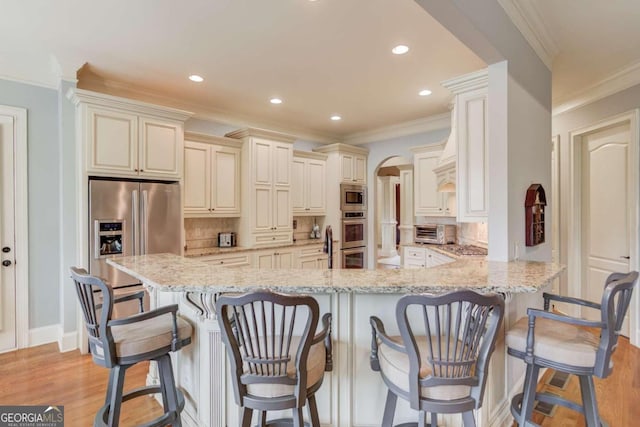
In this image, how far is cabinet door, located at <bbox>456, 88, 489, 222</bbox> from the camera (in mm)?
2674

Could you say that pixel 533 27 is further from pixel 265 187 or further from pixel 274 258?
pixel 274 258

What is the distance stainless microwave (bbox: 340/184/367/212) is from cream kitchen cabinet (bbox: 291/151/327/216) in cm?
32

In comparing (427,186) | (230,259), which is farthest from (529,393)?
(427,186)

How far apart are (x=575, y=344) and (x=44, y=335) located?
14.8 ft

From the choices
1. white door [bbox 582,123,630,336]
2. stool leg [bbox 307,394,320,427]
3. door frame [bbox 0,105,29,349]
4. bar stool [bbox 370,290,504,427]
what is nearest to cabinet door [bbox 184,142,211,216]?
door frame [bbox 0,105,29,349]

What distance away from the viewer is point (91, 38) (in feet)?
9.43

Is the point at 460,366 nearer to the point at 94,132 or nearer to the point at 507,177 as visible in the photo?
the point at 507,177

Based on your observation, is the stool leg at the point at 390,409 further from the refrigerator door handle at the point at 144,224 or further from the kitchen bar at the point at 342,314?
the refrigerator door handle at the point at 144,224

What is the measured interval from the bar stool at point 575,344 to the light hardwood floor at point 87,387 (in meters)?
0.49

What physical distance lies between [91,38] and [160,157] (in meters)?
1.26

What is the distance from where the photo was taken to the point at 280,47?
3.02m

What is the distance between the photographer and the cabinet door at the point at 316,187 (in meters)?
5.79

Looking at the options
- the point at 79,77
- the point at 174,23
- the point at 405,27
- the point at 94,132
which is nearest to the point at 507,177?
the point at 405,27

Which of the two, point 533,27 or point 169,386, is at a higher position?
point 533,27
